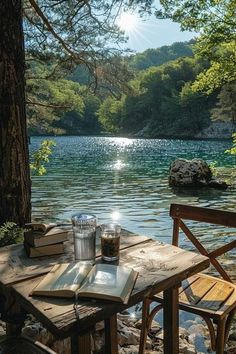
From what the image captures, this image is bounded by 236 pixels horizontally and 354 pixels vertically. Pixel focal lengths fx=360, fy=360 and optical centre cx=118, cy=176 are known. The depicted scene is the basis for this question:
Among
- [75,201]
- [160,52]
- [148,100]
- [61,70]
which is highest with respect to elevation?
[160,52]

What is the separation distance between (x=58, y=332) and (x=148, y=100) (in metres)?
88.0

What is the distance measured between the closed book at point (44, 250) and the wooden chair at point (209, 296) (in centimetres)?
104

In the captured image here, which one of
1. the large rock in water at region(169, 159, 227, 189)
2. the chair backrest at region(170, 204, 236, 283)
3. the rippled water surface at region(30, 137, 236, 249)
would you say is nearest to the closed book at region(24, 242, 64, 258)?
the chair backrest at region(170, 204, 236, 283)

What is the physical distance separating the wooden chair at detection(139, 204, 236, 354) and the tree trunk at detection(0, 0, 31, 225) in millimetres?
1937

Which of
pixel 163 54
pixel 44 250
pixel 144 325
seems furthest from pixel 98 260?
pixel 163 54

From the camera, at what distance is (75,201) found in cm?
1416

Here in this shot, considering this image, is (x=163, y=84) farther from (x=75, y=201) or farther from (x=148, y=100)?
(x=75, y=201)

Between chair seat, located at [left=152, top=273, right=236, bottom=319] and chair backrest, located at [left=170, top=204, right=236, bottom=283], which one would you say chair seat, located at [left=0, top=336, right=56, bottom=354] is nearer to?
chair seat, located at [left=152, top=273, right=236, bottom=319]

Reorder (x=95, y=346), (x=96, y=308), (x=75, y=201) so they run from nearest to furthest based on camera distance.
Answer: (x=96, y=308), (x=95, y=346), (x=75, y=201)

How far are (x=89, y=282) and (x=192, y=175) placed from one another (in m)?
17.4

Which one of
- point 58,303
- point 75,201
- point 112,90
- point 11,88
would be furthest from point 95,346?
point 75,201

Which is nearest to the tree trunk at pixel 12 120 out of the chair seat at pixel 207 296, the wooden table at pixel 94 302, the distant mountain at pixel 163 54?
the wooden table at pixel 94 302

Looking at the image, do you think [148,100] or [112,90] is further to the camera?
[148,100]

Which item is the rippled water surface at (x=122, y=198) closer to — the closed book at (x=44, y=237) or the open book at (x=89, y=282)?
the closed book at (x=44, y=237)
